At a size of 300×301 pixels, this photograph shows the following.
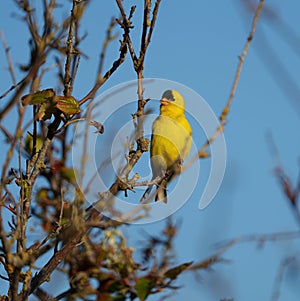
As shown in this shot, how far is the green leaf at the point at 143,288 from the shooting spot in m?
2.74

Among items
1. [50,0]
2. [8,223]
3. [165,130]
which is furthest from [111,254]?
[165,130]

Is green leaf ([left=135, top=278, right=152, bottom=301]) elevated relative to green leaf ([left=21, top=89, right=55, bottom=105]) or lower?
lower

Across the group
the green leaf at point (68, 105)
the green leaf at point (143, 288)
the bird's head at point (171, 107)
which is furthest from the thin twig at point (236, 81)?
the bird's head at point (171, 107)

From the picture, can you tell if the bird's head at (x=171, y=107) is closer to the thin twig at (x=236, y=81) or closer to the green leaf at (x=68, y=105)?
the green leaf at (x=68, y=105)

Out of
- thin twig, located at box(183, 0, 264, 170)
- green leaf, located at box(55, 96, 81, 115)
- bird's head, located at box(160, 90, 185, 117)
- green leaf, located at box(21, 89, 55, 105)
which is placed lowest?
thin twig, located at box(183, 0, 264, 170)

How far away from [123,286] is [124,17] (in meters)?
1.13

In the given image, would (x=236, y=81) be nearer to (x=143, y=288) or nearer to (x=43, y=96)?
(x=43, y=96)

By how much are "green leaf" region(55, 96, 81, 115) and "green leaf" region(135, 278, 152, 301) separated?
735mm

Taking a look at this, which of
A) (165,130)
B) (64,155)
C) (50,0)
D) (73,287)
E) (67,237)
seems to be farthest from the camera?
Result: (165,130)

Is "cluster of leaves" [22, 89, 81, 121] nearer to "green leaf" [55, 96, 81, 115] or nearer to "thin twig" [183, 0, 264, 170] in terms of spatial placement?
"green leaf" [55, 96, 81, 115]

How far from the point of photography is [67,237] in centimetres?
210

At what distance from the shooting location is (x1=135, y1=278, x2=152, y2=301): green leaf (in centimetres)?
274

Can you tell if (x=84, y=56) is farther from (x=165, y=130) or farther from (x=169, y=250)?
(x=165, y=130)

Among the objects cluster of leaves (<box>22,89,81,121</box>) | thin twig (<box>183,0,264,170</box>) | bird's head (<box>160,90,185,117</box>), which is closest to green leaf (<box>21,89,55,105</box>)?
cluster of leaves (<box>22,89,81,121</box>)
